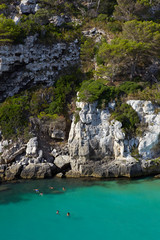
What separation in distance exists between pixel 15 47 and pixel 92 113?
14.8m

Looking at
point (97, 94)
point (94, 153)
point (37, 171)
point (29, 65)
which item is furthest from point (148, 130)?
point (29, 65)

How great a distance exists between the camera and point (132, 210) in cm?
1224

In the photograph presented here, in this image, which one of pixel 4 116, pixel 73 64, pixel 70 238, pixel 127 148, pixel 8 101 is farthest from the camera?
pixel 73 64

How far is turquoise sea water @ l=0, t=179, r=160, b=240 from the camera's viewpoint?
10406mm

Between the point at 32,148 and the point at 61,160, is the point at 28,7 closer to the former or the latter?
Result: the point at 32,148

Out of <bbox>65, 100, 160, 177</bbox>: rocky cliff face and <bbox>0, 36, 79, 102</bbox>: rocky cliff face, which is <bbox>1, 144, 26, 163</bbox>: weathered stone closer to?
<bbox>65, 100, 160, 177</bbox>: rocky cliff face

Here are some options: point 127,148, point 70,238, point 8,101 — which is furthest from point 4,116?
point 70,238

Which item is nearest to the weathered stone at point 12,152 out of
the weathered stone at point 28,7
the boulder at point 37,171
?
the boulder at point 37,171

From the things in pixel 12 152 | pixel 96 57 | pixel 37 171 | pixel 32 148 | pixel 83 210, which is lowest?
pixel 83 210

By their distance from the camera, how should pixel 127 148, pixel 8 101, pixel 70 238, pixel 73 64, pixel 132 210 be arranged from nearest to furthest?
pixel 70 238, pixel 132 210, pixel 127 148, pixel 8 101, pixel 73 64

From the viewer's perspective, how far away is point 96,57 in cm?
2638

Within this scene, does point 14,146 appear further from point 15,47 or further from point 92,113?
point 15,47

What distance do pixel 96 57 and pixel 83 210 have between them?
19818 millimetres

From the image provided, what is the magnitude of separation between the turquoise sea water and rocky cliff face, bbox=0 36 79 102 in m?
14.4
